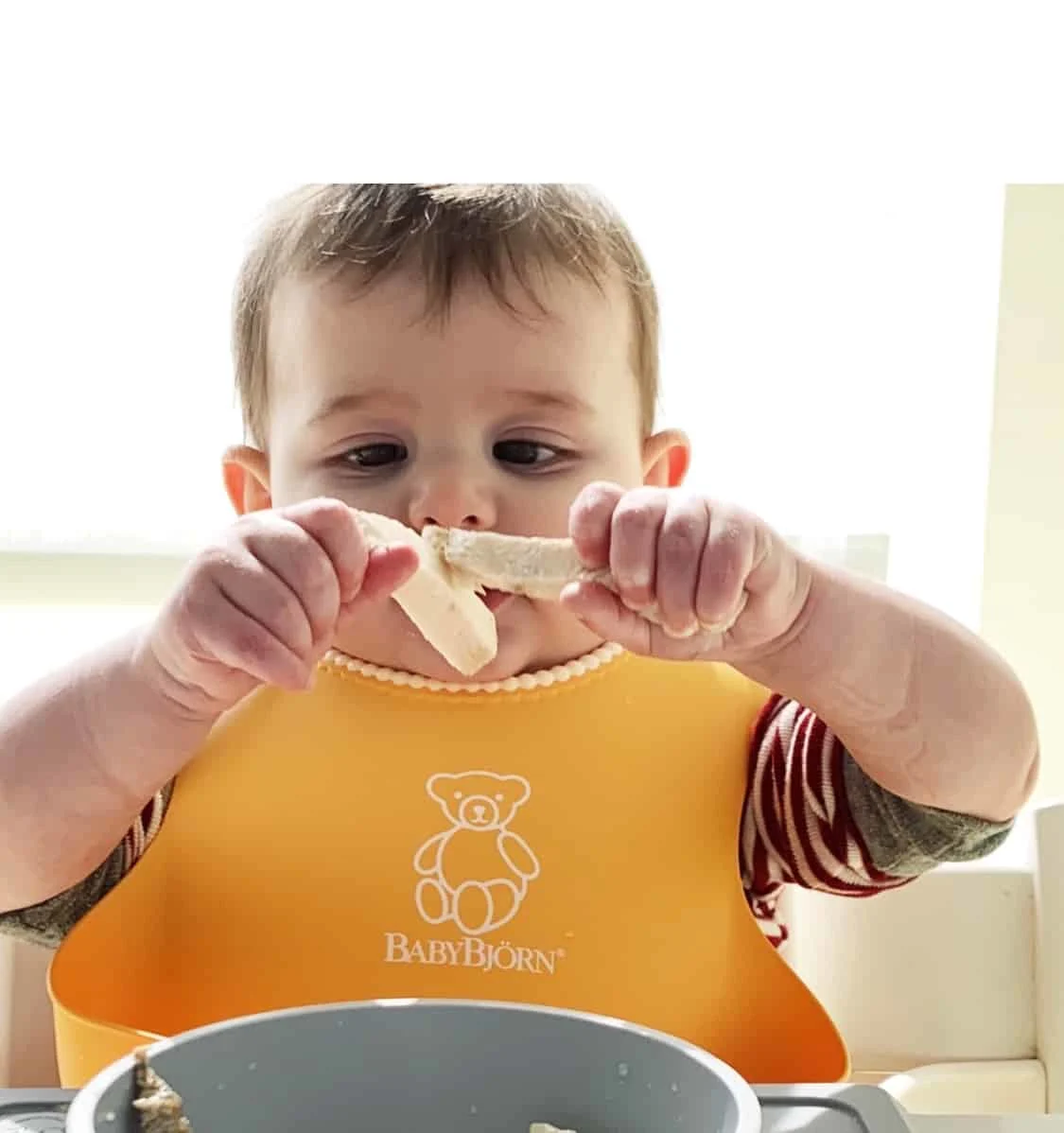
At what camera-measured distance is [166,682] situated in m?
0.64

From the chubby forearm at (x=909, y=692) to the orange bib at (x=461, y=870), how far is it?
11 cm

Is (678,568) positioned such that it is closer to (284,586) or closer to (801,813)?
(284,586)

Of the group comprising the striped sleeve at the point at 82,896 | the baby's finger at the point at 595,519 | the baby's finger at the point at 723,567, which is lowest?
the striped sleeve at the point at 82,896

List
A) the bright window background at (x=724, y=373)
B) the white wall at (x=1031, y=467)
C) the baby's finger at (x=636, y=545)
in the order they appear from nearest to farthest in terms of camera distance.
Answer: the baby's finger at (x=636, y=545) < the white wall at (x=1031, y=467) < the bright window background at (x=724, y=373)

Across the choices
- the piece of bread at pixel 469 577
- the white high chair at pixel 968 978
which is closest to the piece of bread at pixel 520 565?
the piece of bread at pixel 469 577

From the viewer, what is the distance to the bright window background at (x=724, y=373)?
58.3 inches

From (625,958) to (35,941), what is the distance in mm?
296

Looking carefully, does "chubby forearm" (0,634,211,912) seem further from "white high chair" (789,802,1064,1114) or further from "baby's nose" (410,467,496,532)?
"white high chair" (789,802,1064,1114)

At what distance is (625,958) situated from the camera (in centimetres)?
73

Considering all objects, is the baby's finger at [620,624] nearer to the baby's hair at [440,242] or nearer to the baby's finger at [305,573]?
the baby's finger at [305,573]

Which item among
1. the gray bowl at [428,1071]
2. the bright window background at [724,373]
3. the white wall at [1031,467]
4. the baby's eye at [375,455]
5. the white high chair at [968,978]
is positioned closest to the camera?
the gray bowl at [428,1071]

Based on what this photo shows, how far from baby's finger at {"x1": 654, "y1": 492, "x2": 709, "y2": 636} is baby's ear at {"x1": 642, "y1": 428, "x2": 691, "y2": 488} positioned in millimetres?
333

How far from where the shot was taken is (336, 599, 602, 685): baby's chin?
2.59ft

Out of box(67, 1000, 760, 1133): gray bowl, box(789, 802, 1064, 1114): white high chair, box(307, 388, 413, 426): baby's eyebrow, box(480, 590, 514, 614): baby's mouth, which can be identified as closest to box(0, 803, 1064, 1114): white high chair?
box(789, 802, 1064, 1114): white high chair
